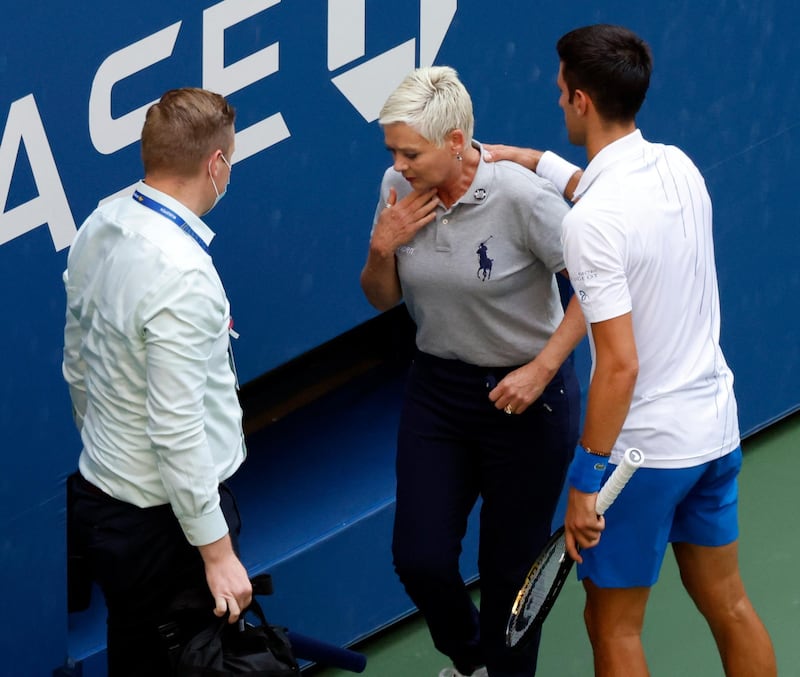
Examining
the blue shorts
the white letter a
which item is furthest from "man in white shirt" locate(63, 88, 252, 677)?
the blue shorts

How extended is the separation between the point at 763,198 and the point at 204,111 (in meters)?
2.34

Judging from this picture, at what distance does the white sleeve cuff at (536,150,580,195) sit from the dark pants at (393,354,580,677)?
16.5 inches

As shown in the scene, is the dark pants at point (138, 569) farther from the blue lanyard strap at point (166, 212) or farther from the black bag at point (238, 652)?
the blue lanyard strap at point (166, 212)

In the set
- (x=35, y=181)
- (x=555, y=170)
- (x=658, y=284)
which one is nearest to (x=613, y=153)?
(x=658, y=284)

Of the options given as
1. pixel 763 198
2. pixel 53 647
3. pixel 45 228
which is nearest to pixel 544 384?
pixel 45 228

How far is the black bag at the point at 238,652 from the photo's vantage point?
9.23 ft

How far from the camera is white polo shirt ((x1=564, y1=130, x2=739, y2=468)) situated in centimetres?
276

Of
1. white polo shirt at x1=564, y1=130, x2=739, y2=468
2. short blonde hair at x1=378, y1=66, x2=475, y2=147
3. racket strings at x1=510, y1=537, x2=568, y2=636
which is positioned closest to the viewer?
white polo shirt at x1=564, y1=130, x2=739, y2=468

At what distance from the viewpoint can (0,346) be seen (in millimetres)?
3178

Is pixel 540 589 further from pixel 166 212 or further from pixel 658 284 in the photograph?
pixel 166 212

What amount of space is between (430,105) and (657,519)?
96 cm

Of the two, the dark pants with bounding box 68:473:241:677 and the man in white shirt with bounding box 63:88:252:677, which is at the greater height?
the man in white shirt with bounding box 63:88:252:677

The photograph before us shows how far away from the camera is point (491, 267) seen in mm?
3121

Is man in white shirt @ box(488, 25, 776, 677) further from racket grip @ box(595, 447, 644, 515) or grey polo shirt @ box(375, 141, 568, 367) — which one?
grey polo shirt @ box(375, 141, 568, 367)
